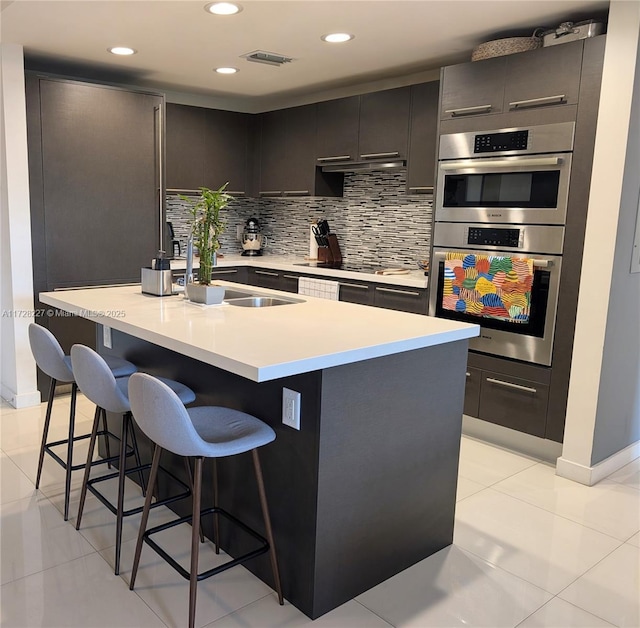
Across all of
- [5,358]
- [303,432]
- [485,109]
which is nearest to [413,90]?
[485,109]

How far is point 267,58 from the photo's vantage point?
414 centimetres

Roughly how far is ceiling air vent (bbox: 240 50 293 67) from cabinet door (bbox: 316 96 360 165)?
2.34 feet

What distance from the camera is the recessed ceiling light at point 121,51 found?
157 inches

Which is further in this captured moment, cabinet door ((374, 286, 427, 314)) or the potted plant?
cabinet door ((374, 286, 427, 314))

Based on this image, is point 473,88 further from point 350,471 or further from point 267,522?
point 267,522

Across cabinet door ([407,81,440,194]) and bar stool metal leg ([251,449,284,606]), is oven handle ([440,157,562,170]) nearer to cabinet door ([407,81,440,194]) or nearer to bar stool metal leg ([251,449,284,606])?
cabinet door ([407,81,440,194])

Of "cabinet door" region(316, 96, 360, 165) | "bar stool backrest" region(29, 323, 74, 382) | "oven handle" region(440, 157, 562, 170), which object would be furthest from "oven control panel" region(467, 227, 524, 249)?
"bar stool backrest" region(29, 323, 74, 382)

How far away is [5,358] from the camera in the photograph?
4.35m

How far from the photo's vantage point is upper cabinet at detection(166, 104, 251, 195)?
5215 millimetres

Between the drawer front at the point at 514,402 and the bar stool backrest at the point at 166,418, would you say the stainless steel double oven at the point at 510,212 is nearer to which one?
the drawer front at the point at 514,402

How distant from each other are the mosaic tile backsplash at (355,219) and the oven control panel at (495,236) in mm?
1003

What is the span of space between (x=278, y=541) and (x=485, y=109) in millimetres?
2685

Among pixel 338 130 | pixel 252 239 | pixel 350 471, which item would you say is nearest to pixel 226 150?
pixel 252 239

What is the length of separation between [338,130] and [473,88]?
1513 millimetres
